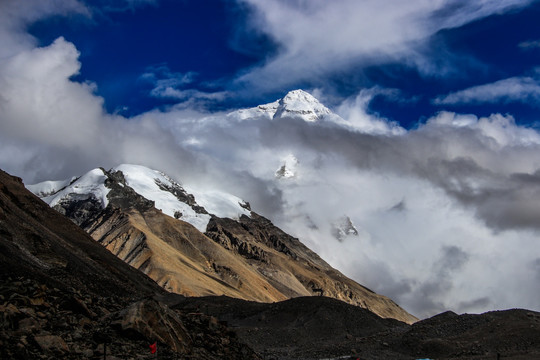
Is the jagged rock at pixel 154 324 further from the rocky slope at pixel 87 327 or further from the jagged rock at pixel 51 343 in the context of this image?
the jagged rock at pixel 51 343

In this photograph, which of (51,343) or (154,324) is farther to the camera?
(154,324)

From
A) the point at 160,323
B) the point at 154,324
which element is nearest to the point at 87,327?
the point at 154,324

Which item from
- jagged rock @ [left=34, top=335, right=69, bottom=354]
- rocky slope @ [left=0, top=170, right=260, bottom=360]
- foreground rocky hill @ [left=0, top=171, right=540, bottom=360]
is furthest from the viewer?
foreground rocky hill @ [left=0, top=171, right=540, bottom=360]

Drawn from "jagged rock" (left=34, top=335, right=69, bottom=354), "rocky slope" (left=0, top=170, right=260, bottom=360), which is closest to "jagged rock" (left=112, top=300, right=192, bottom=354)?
"rocky slope" (left=0, top=170, right=260, bottom=360)

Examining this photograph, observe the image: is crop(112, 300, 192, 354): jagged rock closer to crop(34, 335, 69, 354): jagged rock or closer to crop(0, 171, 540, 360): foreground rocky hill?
crop(0, 171, 540, 360): foreground rocky hill

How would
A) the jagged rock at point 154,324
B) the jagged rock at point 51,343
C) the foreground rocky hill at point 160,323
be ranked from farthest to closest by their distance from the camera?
the jagged rock at point 154,324, the foreground rocky hill at point 160,323, the jagged rock at point 51,343

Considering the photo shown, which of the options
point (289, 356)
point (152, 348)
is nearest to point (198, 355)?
point (152, 348)

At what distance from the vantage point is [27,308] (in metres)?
26.9

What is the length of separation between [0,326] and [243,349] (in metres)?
18.6

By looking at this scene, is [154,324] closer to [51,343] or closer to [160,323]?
[160,323]

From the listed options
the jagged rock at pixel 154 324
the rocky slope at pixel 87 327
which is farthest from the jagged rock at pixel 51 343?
the jagged rock at pixel 154 324

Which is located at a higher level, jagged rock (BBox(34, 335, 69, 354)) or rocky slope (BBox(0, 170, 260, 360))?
rocky slope (BBox(0, 170, 260, 360))

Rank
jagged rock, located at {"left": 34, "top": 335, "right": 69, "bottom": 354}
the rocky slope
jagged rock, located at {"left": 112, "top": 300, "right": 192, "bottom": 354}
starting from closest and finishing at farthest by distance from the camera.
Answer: jagged rock, located at {"left": 34, "top": 335, "right": 69, "bottom": 354} < the rocky slope < jagged rock, located at {"left": 112, "top": 300, "right": 192, "bottom": 354}

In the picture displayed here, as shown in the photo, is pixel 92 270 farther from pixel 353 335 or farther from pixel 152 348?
pixel 152 348
